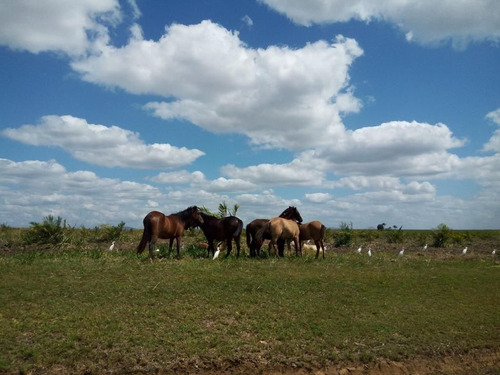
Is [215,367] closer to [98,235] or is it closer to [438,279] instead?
[438,279]

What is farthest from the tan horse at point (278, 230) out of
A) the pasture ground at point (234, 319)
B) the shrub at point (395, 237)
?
the shrub at point (395, 237)

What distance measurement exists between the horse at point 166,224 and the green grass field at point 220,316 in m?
0.99

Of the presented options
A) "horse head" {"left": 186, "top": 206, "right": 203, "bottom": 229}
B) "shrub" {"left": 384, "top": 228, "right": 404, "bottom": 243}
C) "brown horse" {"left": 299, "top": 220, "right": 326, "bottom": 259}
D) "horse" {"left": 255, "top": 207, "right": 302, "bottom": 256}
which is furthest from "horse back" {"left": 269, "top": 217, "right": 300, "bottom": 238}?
"shrub" {"left": 384, "top": 228, "right": 404, "bottom": 243}

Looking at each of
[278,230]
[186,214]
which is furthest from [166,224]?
[278,230]

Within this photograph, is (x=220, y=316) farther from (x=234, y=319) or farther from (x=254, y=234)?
(x=254, y=234)

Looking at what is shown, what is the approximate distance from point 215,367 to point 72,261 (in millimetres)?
8396

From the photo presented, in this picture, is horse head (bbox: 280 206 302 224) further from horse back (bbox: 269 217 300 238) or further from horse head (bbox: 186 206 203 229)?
horse head (bbox: 186 206 203 229)

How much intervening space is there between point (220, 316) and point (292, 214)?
34.4ft

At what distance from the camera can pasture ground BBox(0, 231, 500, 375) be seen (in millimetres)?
8289

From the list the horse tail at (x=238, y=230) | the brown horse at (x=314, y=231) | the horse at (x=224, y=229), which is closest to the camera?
the horse tail at (x=238, y=230)

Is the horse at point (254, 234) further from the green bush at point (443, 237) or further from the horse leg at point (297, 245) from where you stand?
the green bush at point (443, 237)

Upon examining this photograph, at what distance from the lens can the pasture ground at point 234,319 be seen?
326 inches

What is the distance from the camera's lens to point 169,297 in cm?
1083

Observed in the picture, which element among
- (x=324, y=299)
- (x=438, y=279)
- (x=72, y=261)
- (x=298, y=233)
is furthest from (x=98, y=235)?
(x=438, y=279)
